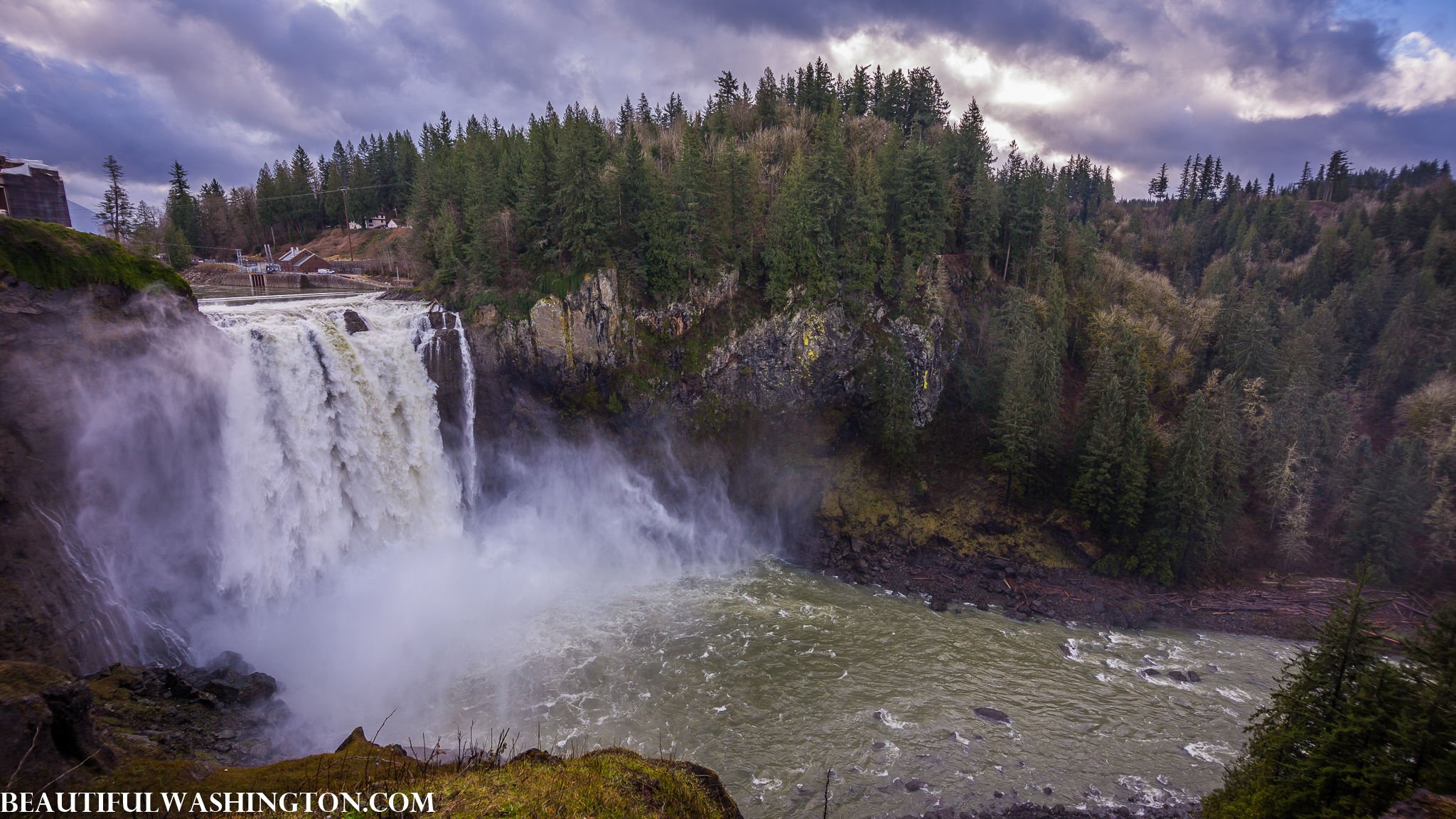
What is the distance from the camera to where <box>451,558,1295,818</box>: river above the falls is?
20.0 metres

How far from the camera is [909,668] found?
85.3ft

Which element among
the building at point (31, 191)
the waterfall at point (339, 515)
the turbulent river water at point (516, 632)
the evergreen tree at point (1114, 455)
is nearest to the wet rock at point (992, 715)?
the turbulent river water at point (516, 632)

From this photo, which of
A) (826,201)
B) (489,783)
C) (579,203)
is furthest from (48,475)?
(826,201)

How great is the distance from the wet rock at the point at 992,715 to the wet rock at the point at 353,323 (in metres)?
35.6

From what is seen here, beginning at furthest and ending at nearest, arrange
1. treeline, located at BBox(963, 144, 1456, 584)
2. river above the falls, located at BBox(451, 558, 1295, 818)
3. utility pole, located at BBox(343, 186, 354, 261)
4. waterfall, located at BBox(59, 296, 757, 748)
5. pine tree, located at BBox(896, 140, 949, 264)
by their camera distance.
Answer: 1. utility pole, located at BBox(343, 186, 354, 261)
2. pine tree, located at BBox(896, 140, 949, 264)
3. treeline, located at BBox(963, 144, 1456, 584)
4. waterfall, located at BBox(59, 296, 757, 748)
5. river above the falls, located at BBox(451, 558, 1295, 818)

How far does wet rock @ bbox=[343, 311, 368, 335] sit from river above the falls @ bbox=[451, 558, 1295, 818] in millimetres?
18782

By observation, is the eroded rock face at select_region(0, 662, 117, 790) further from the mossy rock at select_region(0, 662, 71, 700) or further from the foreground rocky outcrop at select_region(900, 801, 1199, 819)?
the foreground rocky outcrop at select_region(900, 801, 1199, 819)

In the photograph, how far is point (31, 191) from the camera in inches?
1053

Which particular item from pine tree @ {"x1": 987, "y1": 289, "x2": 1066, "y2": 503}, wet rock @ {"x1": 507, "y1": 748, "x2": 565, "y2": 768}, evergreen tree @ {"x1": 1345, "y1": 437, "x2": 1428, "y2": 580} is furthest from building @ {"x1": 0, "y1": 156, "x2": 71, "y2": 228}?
evergreen tree @ {"x1": 1345, "y1": 437, "x2": 1428, "y2": 580}

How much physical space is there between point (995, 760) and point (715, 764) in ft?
34.2

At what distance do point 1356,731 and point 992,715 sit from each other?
11.6 meters

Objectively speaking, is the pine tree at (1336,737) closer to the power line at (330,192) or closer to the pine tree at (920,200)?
the pine tree at (920,200)

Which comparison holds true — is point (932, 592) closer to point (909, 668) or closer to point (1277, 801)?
point (909, 668)

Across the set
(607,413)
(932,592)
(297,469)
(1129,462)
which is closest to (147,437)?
(297,469)
